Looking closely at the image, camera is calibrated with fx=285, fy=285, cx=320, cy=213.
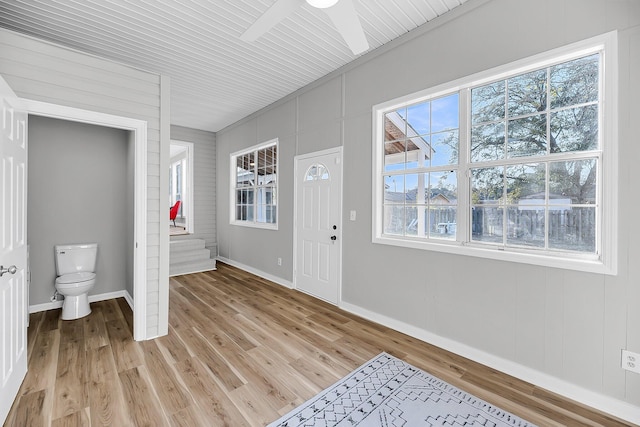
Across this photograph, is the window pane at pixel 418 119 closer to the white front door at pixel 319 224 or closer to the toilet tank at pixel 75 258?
the white front door at pixel 319 224

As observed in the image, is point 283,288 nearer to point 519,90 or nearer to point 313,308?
point 313,308

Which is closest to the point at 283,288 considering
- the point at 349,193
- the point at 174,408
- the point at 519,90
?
the point at 349,193

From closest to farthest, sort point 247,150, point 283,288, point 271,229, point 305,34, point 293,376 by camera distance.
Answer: point 293,376 < point 305,34 < point 283,288 < point 271,229 < point 247,150

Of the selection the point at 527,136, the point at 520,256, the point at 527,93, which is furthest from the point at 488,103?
the point at 520,256

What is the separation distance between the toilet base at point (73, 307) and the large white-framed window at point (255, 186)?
8.48 ft

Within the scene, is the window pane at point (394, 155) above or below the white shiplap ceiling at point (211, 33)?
below

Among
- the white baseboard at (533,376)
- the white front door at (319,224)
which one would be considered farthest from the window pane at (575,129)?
the white front door at (319,224)

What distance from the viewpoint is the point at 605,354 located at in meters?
1.84

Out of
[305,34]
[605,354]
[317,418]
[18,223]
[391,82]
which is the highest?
[305,34]

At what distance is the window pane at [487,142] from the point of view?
2355 mm

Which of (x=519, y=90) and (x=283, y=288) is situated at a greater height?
(x=519, y=90)

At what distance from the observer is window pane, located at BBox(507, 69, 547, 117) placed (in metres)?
2.16

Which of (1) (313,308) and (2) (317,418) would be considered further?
(1) (313,308)

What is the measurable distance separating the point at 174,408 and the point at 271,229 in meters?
3.16
